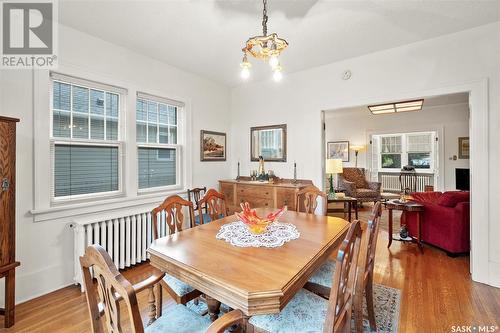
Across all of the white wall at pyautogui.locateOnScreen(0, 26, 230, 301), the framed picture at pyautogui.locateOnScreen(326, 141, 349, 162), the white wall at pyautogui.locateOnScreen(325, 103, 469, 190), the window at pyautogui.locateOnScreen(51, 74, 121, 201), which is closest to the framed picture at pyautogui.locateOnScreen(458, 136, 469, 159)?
the white wall at pyautogui.locateOnScreen(325, 103, 469, 190)

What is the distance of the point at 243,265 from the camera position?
129 cm

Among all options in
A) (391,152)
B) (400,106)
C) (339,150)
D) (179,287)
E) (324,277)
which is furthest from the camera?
(339,150)

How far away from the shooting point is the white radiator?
249 centimetres

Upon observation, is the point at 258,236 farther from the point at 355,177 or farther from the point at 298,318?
the point at 355,177

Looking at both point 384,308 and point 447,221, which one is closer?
point 384,308

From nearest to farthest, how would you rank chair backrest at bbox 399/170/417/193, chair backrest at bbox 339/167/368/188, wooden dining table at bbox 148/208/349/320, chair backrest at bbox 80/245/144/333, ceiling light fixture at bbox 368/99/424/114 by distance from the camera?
chair backrest at bbox 80/245/144/333
wooden dining table at bbox 148/208/349/320
ceiling light fixture at bbox 368/99/424/114
chair backrest at bbox 339/167/368/188
chair backrest at bbox 399/170/417/193

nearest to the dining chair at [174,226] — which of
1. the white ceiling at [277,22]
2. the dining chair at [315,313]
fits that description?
the dining chair at [315,313]

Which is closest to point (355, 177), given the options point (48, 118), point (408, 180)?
point (408, 180)

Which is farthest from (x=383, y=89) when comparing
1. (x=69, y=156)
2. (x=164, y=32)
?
(x=69, y=156)

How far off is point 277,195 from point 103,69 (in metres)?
2.83

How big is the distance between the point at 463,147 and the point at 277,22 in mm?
6159

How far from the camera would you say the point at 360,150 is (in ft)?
24.7

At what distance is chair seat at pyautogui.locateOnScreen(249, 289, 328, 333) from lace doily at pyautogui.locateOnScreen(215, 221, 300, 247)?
0.36 meters

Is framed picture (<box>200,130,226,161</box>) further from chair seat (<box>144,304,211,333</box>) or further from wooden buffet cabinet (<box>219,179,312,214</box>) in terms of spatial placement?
chair seat (<box>144,304,211,333</box>)
